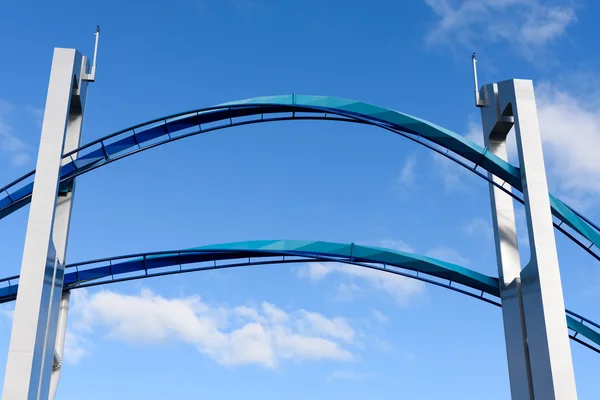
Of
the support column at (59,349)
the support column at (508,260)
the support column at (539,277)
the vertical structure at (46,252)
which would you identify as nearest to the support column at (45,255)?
the vertical structure at (46,252)

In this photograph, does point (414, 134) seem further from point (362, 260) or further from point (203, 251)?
point (203, 251)

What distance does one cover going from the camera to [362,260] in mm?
22453

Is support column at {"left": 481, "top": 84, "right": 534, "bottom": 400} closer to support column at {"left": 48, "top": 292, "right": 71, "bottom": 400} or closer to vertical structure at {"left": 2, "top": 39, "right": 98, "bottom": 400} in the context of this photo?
vertical structure at {"left": 2, "top": 39, "right": 98, "bottom": 400}

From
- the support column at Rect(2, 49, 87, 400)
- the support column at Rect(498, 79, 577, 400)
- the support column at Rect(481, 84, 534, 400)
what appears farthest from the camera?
the support column at Rect(481, 84, 534, 400)

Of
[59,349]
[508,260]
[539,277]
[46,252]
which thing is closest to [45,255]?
[46,252]

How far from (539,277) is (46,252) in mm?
12334

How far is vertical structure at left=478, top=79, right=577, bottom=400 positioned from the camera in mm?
18469

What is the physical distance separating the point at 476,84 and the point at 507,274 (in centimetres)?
617

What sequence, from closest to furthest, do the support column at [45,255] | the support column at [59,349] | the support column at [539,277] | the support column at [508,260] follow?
1. the support column at [45,255]
2. the support column at [539,277]
3. the support column at [508,260]
4. the support column at [59,349]

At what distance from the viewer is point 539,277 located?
19141 mm

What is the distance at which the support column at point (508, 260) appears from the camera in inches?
801

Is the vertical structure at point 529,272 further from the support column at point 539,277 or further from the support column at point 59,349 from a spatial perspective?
the support column at point 59,349

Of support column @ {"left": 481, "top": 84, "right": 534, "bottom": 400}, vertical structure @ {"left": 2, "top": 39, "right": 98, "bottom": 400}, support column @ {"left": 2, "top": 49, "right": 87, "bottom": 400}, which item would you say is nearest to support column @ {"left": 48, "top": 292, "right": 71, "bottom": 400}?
vertical structure @ {"left": 2, "top": 39, "right": 98, "bottom": 400}

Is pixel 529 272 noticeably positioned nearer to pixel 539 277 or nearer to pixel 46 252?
pixel 539 277
